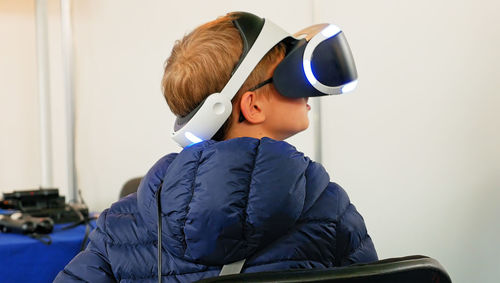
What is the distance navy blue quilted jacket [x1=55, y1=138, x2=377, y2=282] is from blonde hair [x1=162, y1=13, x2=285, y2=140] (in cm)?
15

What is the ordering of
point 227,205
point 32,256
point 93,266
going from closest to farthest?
point 227,205 < point 93,266 < point 32,256

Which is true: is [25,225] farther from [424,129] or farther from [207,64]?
[424,129]

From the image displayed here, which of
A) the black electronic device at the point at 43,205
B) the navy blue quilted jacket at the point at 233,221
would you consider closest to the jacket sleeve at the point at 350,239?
the navy blue quilted jacket at the point at 233,221

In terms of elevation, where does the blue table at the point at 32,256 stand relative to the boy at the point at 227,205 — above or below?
below

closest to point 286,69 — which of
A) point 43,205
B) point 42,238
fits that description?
point 42,238

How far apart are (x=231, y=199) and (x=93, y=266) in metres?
0.28

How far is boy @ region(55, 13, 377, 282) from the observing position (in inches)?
31.3

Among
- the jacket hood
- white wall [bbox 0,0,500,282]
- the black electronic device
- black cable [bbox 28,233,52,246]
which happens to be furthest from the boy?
the black electronic device

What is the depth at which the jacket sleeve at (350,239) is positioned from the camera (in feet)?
2.86

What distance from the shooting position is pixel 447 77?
1.99 m

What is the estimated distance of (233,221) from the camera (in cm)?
79

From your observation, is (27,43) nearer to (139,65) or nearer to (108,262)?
(139,65)

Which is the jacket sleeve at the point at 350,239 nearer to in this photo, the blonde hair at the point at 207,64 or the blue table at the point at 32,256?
the blonde hair at the point at 207,64

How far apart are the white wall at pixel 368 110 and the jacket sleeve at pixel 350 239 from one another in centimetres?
110
